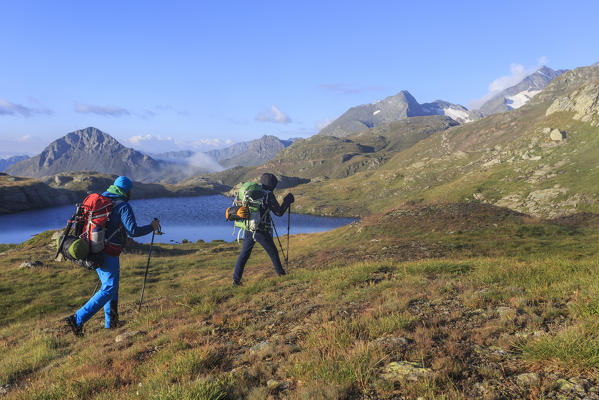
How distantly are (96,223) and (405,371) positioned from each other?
8226 mm

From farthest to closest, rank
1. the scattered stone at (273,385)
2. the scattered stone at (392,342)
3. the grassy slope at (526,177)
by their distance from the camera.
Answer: the grassy slope at (526,177)
the scattered stone at (392,342)
the scattered stone at (273,385)

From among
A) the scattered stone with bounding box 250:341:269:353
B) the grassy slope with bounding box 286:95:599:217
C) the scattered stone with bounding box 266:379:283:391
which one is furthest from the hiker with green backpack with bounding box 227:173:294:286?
the grassy slope with bounding box 286:95:599:217

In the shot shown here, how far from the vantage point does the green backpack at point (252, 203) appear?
1185 centimetres

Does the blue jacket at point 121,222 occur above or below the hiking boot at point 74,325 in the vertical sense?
above

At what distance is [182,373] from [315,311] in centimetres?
381

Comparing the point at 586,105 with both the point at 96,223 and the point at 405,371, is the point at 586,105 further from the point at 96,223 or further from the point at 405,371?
the point at 96,223

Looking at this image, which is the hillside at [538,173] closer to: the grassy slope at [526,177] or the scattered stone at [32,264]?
the grassy slope at [526,177]

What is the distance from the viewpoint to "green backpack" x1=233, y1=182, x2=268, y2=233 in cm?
1185

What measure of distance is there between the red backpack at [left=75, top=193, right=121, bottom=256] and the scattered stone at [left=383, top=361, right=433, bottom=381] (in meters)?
7.69

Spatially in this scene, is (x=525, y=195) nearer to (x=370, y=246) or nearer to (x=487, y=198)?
(x=487, y=198)

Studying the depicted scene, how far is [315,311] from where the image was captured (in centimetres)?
A: 816

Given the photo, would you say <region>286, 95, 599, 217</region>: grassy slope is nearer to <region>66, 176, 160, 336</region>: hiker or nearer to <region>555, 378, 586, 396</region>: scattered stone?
<region>555, 378, 586, 396</region>: scattered stone

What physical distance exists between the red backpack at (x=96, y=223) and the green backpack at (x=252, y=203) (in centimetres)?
437

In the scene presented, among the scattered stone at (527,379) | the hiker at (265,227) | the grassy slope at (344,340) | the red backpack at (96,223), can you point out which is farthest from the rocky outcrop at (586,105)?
the red backpack at (96,223)
